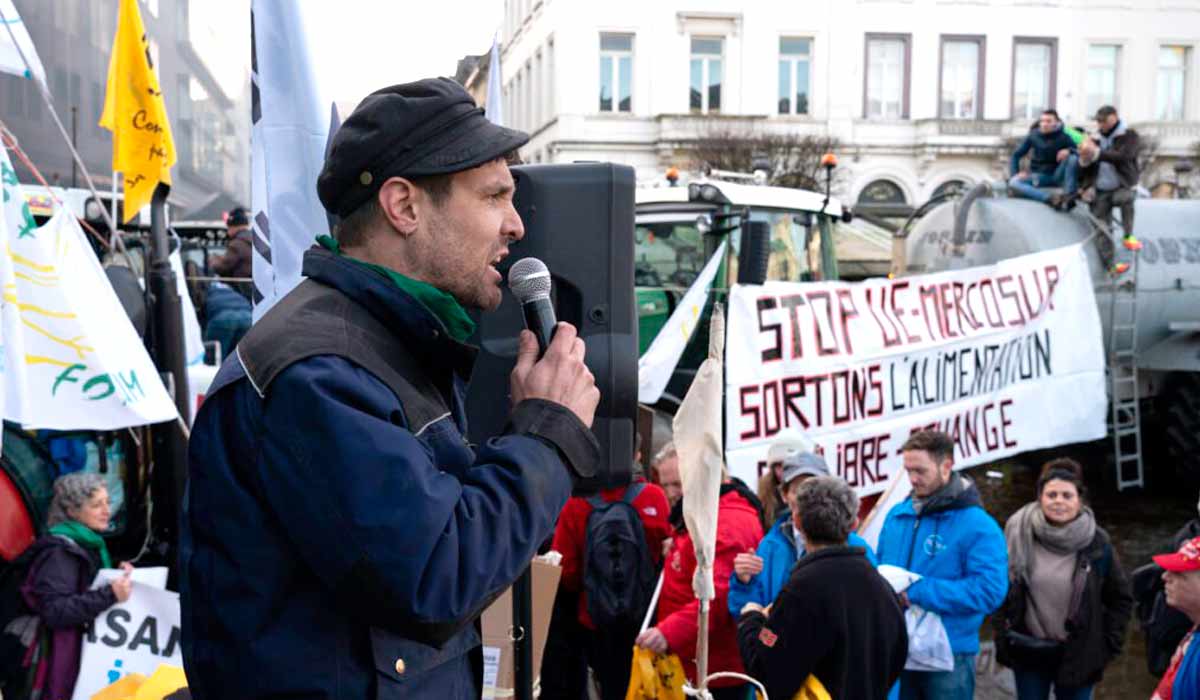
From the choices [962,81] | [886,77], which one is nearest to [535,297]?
[886,77]

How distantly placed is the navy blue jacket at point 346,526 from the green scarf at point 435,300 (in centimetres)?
2

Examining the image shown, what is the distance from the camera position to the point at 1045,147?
41.7 feet

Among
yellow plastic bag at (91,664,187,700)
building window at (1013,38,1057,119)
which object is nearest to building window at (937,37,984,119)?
building window at (1013,38,1057,119)

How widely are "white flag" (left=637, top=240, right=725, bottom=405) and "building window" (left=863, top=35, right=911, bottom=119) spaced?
33.8m

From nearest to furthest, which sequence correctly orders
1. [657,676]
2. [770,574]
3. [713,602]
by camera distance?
A: 1. [770,574]
2. [713,602]
3. [657,676]

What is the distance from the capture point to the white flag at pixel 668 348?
721cm

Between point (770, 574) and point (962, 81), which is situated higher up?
point (962, 81)

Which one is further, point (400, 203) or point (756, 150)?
point (756, 150)

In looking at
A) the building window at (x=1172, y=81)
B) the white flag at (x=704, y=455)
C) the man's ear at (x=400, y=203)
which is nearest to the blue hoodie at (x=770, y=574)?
the white flag at (x=704, y=455)

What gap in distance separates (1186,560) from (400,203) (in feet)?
10.7

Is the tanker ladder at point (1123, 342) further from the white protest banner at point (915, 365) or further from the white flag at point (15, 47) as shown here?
the white flag at point (15, 47)

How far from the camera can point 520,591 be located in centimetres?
281

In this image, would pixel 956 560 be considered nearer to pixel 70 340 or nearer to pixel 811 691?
pixel 811 691

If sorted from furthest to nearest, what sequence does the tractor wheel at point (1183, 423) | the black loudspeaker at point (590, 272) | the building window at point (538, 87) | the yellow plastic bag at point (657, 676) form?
the building window at point (538, 87) < the tractor wheel at point (1183, 423) < the yellow plastic bag at point (657, 676) < the black loudspeaker at point (590, 272)
